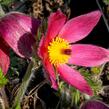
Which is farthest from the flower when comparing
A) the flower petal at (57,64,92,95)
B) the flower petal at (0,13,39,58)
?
the flower petal at (57,64,92,95)

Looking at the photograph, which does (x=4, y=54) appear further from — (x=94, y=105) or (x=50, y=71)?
(x=94, y=105)

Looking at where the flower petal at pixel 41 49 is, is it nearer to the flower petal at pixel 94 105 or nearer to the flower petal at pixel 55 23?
the flower petal at pixel 55 23

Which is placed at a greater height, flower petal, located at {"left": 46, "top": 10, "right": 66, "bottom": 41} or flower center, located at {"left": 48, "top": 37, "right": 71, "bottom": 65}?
flower petal, located at {"left": 46, "top": 10, "right": 66, "bottom": 41}

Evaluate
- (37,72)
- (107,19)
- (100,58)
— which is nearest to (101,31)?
(107,19)

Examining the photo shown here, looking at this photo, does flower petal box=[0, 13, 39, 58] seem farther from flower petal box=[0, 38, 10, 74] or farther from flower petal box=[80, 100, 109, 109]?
flower petal box=[80, 100, 109, 109]

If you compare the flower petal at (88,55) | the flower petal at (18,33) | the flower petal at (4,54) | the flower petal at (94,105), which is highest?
the flower petal at (18,33)

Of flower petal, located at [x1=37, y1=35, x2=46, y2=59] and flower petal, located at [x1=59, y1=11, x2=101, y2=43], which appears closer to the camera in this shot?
flower petal, located at [x1=37, y1=35, x2=46, y2=59]

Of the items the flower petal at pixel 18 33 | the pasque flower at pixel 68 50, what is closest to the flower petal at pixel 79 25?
the pasque flower at pixel 68 50
